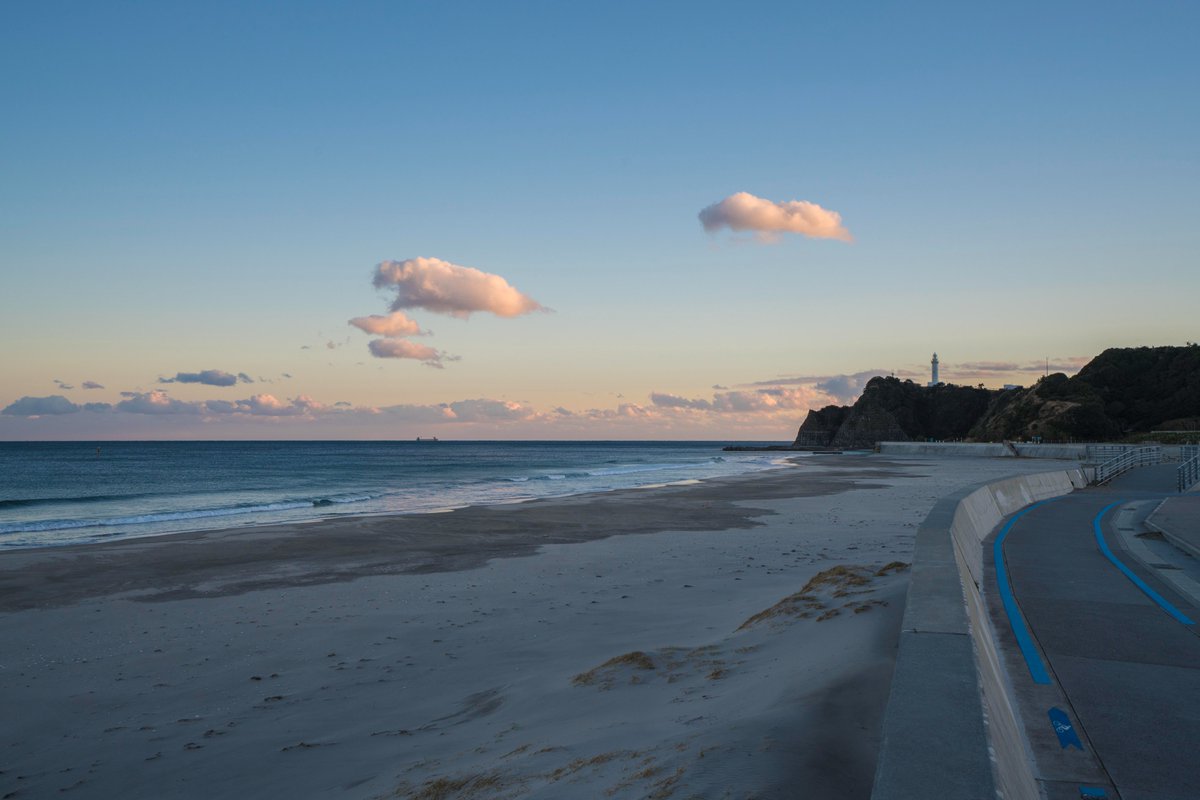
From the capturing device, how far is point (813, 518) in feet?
83.4

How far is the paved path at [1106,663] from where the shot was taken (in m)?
5.04

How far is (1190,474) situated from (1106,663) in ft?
104

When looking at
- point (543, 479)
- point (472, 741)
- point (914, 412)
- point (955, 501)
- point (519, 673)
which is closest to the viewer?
point (472, 741)

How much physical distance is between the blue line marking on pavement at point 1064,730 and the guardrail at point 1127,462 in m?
34.6

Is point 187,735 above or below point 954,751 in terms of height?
below

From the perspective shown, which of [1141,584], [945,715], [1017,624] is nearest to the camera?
[945,715]

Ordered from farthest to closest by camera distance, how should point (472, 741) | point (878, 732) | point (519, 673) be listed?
point (519, 673)
point (472, 741)
point (878, 732)

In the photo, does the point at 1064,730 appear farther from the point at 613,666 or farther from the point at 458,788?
the point at 458,788

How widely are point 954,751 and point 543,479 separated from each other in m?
54.0

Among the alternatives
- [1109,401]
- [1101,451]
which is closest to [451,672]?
[1101,451]

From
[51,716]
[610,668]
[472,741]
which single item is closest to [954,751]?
[472,741]

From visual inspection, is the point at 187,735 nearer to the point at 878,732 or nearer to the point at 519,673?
the point at 519,673

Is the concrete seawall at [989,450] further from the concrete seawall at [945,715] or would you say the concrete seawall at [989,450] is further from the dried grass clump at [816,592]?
the concrete seawall at [945,715]

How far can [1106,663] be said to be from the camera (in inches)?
289
